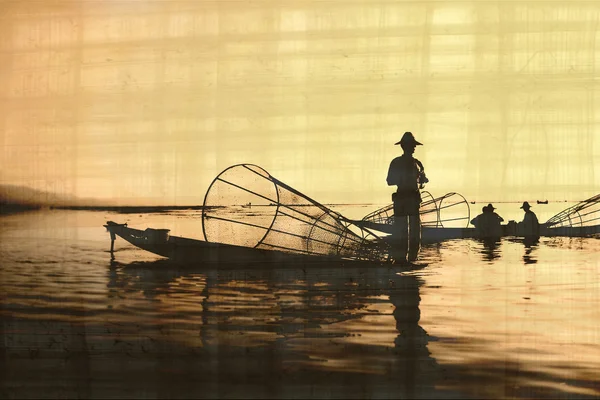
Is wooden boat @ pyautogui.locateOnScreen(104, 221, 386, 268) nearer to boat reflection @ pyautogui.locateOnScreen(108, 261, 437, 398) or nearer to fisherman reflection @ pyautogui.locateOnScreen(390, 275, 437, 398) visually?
boat reflection @ pyautogui.locateOnScreen(108, 261, 437, 398)

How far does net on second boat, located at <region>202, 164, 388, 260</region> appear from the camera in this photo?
3765 millimetres

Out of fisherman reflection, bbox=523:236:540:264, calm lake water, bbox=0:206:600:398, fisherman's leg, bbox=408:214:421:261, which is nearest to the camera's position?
calm lake water, bbox=0:206:600:398

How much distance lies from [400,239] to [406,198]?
0.57 metres

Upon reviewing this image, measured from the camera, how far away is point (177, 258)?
3877 millimetres

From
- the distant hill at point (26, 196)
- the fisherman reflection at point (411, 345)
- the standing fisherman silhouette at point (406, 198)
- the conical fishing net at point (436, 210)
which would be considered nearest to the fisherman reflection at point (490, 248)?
the conical fishing net at point (436, 210)

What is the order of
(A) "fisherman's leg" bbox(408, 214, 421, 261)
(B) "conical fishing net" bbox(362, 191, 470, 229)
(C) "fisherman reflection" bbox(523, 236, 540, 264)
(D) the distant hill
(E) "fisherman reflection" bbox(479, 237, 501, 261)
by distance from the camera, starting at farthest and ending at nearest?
(E) "fisherman reflection" bbox(479, 237, 501, 261) < (A) "fisherman's leg" bbox(408, 214, 421, 261) < (C) "fisherman reflection" bbox(523, 236, 540, 264) < (B) "conical fishing net" bbox(362, 191, 470, 229) < (D) the distant hill

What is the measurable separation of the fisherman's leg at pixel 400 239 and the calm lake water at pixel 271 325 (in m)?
0.12

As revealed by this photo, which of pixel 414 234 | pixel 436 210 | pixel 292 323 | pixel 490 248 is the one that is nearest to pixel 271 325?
pixel 292 323

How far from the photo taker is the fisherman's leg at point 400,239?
4453 mm

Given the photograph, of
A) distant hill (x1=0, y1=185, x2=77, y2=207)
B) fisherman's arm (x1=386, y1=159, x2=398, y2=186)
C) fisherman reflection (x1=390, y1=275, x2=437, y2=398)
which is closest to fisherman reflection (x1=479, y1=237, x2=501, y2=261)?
fisherman reflection (x1=390, y1=275, x2=437, y2=398)

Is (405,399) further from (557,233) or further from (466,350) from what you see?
(557,233)

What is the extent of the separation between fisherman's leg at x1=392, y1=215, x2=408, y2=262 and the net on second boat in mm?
110

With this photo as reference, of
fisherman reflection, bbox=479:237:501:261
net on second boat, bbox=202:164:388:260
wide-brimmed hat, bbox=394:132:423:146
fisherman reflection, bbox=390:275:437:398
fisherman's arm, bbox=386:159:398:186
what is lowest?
fisherman reflection, bbox=390:275:437:398

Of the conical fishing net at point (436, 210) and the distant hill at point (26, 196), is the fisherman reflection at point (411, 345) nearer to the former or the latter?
the conical fishing net at point (436, 210)
